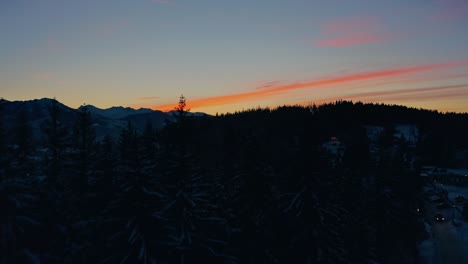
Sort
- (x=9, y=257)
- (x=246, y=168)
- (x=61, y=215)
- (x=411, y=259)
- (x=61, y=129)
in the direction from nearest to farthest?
(x=9, y=257), (x=61, y=215), (x=246, y=168), (x=61, y=129), (x=411, y=259)

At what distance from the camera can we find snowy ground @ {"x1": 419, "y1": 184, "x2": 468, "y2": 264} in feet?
171

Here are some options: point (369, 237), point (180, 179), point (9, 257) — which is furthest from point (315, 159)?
point (9, 257)

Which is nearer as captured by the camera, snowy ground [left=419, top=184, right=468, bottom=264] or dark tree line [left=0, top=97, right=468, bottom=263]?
dark tree line [left=0, top=97, right=468, bottom=263]

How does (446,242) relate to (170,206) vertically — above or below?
below

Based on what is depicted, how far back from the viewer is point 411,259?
46344 mm

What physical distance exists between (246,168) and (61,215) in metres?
13.6

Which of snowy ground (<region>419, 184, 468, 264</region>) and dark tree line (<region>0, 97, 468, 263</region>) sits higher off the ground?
dark tree line (<region>0, 97, 468, 263</region>)

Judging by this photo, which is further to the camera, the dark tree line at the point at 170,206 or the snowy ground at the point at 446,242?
the snowy ground at the point at 446,242

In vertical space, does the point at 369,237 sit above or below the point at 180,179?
below

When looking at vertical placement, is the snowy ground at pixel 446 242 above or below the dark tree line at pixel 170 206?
below

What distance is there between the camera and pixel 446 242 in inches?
2425

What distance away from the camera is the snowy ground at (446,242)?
2055 inches

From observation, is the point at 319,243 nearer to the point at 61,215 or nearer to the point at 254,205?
the point at 254,205

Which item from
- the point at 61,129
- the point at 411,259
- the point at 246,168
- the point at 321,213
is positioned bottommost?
the point at 411,259
